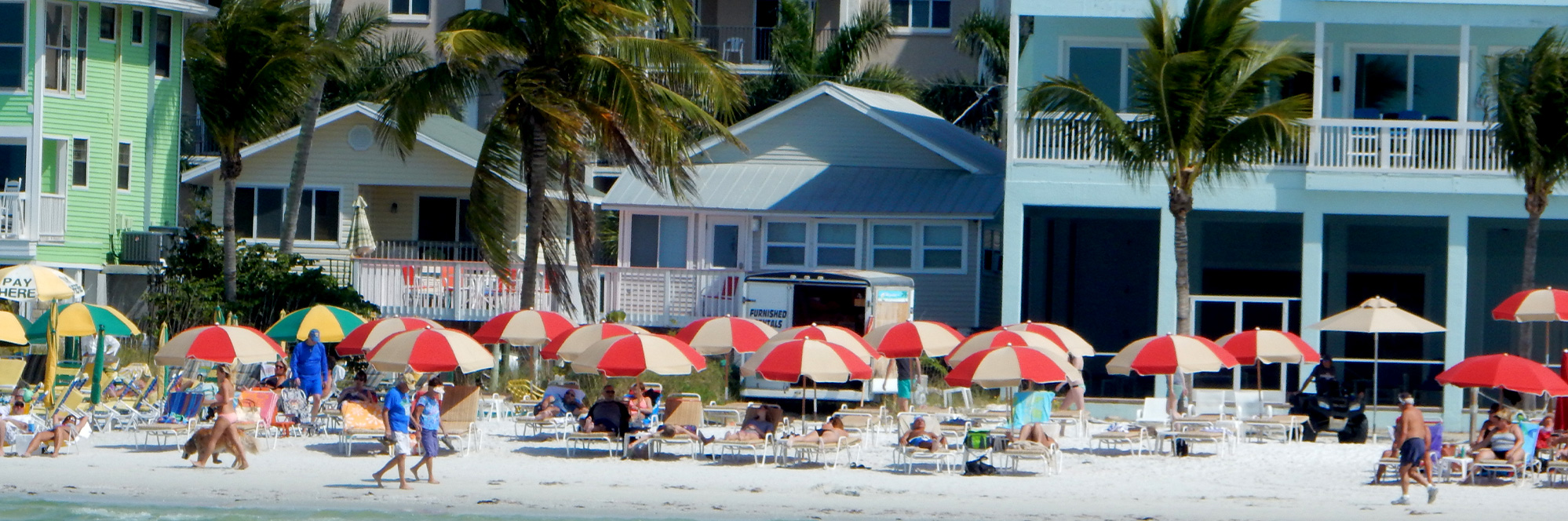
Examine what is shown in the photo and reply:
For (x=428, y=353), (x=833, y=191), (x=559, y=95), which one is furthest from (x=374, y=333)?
(x=833, y=191)

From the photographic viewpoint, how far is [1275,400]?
25.9 m

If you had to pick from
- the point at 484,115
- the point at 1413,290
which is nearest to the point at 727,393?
the point at 1413,290

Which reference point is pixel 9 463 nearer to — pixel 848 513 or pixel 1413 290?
pixel 848 513

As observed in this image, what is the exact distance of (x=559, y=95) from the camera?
2448cm

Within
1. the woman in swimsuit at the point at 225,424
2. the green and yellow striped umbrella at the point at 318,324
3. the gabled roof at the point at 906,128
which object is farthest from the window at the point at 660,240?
the woman in swimsuit at the point at 225,424

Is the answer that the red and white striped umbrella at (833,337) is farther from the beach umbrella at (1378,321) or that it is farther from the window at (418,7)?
the window at (418,7)

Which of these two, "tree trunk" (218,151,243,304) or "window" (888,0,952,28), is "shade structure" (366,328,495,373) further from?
"window" (888,0,952,28)

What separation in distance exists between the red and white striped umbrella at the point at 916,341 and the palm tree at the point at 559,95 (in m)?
4.47

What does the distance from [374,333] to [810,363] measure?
643 centimetres

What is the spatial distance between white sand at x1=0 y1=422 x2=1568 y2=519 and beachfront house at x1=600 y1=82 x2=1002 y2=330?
8942 millimetres

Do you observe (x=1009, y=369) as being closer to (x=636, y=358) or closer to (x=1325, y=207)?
(x=636, y=358)

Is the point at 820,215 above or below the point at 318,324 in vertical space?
above

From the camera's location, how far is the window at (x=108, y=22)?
31031mm

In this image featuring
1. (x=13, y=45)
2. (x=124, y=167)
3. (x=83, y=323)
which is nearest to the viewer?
(x=83, y=323)
